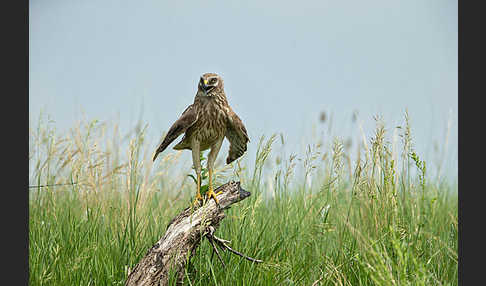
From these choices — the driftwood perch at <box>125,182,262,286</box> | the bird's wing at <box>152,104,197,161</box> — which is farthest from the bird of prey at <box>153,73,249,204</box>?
the driftwood perch at <box>125,182,262,286</box>

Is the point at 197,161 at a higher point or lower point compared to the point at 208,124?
lower

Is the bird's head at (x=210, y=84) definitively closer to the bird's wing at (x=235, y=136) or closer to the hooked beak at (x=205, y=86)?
the hooked beak at (x=205, y=86)

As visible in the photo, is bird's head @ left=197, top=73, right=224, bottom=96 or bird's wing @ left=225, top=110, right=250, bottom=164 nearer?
bird's head @ left=197, top=73, right=224, bottom=96

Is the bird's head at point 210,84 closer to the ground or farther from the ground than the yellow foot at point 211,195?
farther from the ground

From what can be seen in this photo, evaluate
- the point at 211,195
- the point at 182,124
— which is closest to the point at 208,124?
the point at 182,124

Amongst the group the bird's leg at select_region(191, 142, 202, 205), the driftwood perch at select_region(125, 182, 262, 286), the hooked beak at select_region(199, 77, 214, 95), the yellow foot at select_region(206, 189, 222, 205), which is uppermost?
the hooked beak at select_region(199, 77, 214, 95)

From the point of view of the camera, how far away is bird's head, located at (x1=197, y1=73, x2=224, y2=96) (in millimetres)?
2881

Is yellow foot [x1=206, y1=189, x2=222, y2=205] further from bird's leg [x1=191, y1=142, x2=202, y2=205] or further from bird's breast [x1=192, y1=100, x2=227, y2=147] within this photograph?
bird's breast [x1=192, y1=100, x2=227, y2=147]

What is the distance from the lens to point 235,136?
10.3ft

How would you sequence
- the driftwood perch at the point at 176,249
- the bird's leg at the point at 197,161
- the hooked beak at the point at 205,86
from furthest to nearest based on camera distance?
1. the bird's leg at the point at 197,161
2. the hooked beak at the point at 205,86
3. the driftwood perch at the point at 176,249

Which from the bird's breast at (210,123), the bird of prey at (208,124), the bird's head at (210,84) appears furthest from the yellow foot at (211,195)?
the bird's head at (210,84)

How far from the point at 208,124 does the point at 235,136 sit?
0.24 meters

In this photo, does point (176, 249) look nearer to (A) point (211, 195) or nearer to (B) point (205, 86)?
(A) point (211, 195)

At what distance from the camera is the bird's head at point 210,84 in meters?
2.88
